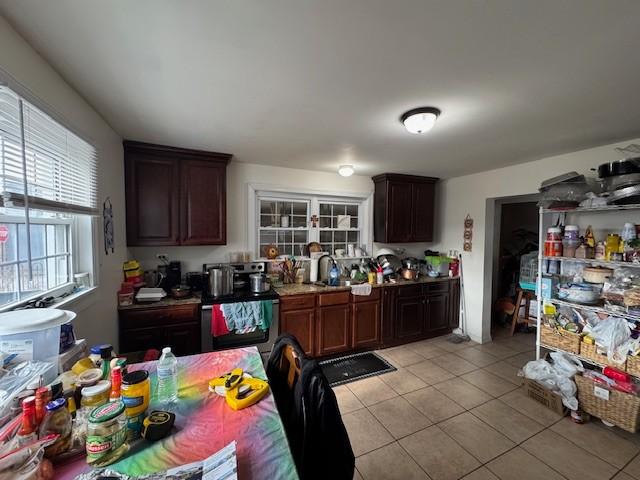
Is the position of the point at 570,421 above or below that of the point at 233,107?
below

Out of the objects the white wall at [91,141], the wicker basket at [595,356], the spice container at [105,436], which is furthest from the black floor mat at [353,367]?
the spice container at [105,436]

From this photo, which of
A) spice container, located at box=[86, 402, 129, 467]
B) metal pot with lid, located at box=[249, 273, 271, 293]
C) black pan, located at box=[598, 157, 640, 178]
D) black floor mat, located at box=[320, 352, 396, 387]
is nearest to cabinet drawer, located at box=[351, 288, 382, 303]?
black floor mat, located at box=[320, 352, 396, 387]

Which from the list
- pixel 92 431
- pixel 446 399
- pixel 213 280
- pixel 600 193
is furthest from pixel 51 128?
pixel 600 193

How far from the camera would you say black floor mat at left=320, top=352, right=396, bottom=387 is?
2.77 m

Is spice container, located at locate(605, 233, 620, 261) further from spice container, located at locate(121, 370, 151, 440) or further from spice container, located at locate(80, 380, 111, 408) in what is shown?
spice container, located at locate(80, 380, 111, 408)

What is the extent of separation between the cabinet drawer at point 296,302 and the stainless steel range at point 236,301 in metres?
0.08

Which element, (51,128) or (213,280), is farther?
(213,280)

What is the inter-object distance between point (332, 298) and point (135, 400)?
232 cm

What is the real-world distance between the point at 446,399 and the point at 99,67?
136 inches

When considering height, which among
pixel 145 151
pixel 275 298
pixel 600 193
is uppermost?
pixel 145 151

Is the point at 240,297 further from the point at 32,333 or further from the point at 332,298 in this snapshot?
the point at 32,333

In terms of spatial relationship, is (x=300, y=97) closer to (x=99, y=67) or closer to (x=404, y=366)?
(x=99, y=67)

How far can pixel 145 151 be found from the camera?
8.26 feet

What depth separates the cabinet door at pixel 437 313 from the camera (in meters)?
3.68
